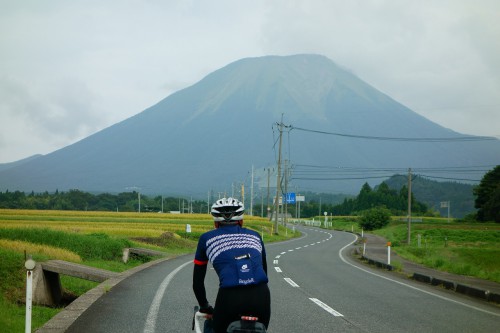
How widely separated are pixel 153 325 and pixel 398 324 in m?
3.64

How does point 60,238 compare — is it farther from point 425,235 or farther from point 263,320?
point 425,235

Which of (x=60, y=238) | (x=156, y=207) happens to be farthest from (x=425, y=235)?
(x=156, y=207)

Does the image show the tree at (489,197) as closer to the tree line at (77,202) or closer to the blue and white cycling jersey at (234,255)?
the tree line at (77,202)

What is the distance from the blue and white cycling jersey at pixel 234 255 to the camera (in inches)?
193

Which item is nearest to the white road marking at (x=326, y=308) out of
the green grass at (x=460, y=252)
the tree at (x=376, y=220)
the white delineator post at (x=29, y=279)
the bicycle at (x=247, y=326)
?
the white delineator post at (x=29, y=279)

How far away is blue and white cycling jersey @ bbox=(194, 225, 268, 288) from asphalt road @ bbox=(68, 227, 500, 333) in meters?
3.79

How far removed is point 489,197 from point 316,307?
9808 cm

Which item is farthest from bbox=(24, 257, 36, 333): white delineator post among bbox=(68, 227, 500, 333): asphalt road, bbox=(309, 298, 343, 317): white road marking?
bbox=(309, 298, 343, 317): white road marking

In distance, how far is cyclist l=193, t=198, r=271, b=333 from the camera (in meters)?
4.83

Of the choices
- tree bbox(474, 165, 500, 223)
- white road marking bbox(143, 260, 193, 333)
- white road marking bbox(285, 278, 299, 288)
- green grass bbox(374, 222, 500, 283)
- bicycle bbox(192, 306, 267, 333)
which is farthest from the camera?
tree bbox(474, 165, 500, 223)

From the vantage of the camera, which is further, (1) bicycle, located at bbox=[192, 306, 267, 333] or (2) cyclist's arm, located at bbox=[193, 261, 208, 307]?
(2) cyclist's arm, located at bbox=[193, 261, 208, 307]

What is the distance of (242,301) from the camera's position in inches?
190

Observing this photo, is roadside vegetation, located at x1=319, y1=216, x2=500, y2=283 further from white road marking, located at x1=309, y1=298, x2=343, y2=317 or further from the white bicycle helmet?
the white bicycle helmet

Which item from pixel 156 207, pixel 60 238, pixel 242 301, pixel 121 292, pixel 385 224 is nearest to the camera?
pixel 242 301
